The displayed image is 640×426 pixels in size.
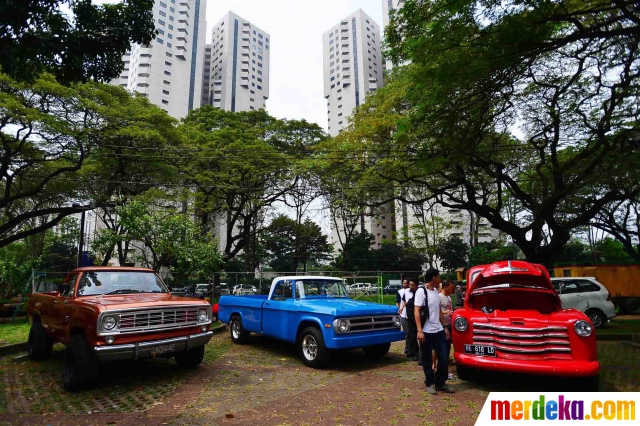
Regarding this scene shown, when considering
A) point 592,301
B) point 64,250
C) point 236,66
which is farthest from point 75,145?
point 236,66

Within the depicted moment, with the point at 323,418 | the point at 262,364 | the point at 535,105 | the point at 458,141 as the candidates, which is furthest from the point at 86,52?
the point at 535,105

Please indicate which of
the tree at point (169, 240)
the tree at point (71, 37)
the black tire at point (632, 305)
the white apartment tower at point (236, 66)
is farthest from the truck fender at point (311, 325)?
the white apartment tower at point (236, 66)

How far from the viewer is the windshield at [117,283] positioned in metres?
6.97

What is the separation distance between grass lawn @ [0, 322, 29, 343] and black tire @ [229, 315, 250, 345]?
5.24 meters

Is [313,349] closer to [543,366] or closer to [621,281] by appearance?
[543,366]

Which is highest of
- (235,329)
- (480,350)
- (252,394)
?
(480,350)

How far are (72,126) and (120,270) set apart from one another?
15102 millimetres

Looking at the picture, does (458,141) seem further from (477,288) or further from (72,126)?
(72,126)

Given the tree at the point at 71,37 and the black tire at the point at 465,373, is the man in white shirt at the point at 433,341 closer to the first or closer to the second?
the black tire at the point at 465,373

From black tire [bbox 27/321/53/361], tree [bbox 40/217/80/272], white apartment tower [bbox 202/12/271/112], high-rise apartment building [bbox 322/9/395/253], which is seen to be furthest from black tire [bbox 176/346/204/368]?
white apartment tower [bbox 202/12/271/112]

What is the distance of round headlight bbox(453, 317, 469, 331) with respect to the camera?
588cm

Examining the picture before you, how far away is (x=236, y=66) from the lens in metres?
92.9

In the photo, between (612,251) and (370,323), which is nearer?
(370,323)

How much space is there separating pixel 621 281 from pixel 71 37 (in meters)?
22.5
